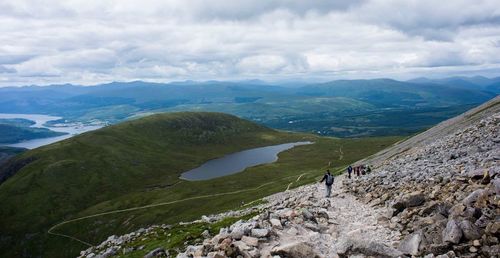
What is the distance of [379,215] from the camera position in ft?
110

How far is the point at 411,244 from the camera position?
80.5 ft

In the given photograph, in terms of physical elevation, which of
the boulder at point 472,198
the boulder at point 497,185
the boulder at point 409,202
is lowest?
the boulder at point 409,202

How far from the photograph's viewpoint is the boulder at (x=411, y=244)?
24.0 meters

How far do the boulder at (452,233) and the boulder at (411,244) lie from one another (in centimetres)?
164

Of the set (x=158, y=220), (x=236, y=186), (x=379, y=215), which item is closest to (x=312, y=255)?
(x=379, y=215)

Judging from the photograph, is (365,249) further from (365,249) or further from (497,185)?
(497,185)

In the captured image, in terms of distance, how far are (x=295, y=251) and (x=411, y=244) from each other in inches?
281

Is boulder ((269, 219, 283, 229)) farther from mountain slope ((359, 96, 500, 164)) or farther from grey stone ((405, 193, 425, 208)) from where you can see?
mountain slope ((359, 96, 500, 164))

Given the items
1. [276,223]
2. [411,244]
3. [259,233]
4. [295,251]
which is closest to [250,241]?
[259,233]

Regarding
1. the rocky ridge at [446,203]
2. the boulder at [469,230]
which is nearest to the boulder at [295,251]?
Answer: the rocky ridge at [446,203]

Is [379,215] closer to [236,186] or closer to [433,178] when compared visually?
[433,178]

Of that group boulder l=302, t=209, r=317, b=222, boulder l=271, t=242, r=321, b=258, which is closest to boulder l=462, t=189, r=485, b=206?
boulder l=271, t=242, r=321, b=258

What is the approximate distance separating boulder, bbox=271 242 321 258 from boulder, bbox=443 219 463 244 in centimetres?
755

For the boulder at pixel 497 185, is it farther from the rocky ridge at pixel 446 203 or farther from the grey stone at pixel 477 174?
the grey stone at pixel 477 174
